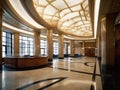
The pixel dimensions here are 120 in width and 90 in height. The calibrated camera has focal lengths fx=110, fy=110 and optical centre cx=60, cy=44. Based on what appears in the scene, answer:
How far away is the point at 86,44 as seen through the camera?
3017 cm

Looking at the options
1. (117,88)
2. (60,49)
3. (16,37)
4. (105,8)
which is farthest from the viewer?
(60,49)

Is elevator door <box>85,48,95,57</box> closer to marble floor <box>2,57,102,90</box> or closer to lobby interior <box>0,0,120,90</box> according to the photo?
lobby interior <box>0,0,120,90</box>

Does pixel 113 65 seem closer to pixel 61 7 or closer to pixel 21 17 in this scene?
pixel 61 7

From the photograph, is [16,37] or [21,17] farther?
[16,37]

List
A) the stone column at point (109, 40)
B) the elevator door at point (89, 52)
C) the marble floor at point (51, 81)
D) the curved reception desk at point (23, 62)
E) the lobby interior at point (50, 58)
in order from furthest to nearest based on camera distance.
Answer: the elevator door at point (89, 52) < the curved reception desk at point (23, 62) < the stone column at point (109, 40) < the lobby interior at point (50, 58) < the marble floor at point (51, 81)

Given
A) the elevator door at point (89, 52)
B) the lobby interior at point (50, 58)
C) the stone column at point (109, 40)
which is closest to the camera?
the lobby interior at point (50, 58)

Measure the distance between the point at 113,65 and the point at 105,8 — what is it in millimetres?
3656

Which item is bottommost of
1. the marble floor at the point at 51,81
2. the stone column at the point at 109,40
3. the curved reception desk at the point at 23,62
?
the marble floor at the point at 51,81

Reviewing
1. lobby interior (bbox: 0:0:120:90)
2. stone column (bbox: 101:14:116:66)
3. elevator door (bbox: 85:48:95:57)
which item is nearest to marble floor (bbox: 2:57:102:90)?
lobby interior (bbox: 0:0:120:90)

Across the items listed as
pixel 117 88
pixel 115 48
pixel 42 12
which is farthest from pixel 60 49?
pixel 117 88

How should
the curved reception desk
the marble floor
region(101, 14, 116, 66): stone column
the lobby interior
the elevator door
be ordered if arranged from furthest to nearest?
the elevator door
the curved reception desk
region(101, 14, 116, 66): stone column
the lobby interior
the marble floor

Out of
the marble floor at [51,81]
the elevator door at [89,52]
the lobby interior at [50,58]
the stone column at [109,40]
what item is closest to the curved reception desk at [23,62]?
the lobby interior at [50,58]

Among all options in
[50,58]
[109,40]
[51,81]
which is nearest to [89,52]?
[50,58]

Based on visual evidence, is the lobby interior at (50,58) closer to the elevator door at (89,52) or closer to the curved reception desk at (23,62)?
the curved reception desk at (23,62)
